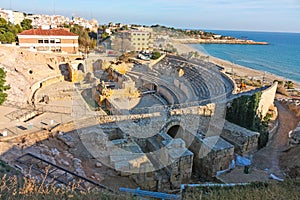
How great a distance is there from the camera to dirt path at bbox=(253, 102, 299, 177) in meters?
10.0

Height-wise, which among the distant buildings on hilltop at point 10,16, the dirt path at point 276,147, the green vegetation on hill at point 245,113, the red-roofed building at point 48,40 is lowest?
the dirt path at point 276,147

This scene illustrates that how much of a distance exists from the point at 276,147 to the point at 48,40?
1203 inches

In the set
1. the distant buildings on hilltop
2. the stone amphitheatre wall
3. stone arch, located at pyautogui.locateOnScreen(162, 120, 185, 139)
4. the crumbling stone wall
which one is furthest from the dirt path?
the distant buildings on hilltop

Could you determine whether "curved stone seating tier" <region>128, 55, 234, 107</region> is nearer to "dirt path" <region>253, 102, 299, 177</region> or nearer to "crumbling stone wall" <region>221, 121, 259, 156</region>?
"crumbling stone wall" <region>221, 121, 259, 156</region>

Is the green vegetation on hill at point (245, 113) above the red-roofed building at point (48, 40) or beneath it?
beneath

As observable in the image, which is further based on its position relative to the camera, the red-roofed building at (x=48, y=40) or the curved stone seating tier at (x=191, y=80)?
the red-roofed building at (x=48, y=40)

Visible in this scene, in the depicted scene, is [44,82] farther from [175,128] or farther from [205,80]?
[175,128]

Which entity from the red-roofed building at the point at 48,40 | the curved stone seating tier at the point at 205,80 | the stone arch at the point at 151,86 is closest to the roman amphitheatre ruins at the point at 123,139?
the curved stone seating tier at the point at 205,80

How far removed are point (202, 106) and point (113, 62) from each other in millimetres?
18920

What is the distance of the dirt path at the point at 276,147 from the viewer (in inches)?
395

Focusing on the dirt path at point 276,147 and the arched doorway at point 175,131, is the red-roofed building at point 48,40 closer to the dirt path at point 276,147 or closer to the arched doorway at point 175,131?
the arched doorway at point 175,131

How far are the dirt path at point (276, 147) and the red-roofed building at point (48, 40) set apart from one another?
27.9 m

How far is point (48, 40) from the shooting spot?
32125 millimetres

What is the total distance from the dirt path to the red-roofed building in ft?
91.6
